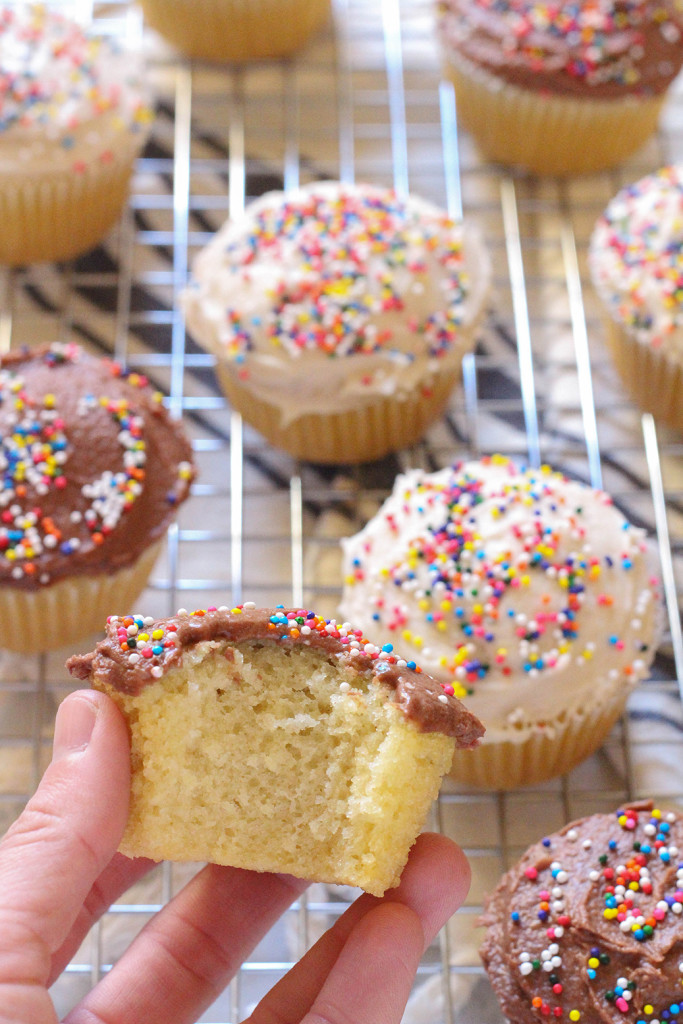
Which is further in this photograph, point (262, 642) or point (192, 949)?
point (192, 949)

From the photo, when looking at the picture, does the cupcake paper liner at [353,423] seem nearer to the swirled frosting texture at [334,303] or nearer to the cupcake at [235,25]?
the swirled frosting texture at [334,303]

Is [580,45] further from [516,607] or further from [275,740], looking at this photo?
[275,740]

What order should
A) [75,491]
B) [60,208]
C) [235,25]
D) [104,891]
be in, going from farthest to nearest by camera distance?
[235,25] → [60,208] → [75,491] → [104,891]

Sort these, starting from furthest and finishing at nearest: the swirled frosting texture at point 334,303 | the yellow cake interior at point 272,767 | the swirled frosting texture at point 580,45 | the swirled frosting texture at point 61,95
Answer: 1. the swirled frosting texture at point 580,45
2. the swirled frosting texture at point 61,95
3. the swirled frosting texture at point 334,303
4. the yellow cake interior at point 272,767

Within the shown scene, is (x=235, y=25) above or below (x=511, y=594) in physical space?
above

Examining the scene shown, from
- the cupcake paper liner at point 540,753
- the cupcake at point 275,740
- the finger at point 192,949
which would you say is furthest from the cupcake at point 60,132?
the finger at point 192,949

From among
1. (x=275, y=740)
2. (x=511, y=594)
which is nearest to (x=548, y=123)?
(x=511, y=594)

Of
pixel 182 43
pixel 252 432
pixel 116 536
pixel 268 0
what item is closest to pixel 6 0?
pixel 182 43
